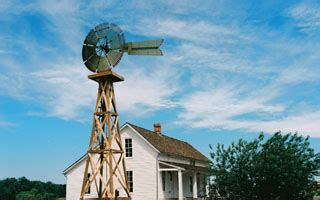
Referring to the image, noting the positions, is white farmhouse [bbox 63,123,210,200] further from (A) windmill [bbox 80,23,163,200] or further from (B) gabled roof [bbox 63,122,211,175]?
(A) windmill [bbox 80,23,163,200]

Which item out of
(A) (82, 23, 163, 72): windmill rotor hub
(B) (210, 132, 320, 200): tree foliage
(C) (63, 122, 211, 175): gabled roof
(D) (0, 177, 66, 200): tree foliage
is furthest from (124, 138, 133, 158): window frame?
(D) (0, 177, 66, 200): tree foliage

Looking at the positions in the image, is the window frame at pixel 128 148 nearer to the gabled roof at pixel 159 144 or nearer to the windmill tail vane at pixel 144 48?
the gabled roof at pixel 159 144

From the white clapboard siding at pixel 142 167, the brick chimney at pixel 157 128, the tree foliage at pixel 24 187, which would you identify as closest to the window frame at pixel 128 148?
the white clapboard siding at pixel 142 167

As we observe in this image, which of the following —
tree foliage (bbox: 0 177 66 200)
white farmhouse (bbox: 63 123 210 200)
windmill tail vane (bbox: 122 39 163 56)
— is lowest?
tree foliage (bbox: 0 177 66 200)

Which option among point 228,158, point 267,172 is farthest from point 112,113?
point 267,172

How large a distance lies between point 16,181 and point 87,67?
61.3m

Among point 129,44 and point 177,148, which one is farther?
point 177,148

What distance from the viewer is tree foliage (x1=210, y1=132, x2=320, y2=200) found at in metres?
19.4

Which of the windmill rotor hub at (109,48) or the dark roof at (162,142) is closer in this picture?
the windmill rotor hub at (109,48)

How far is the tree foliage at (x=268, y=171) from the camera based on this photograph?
63.6 feet

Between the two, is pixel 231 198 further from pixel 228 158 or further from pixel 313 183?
pixel 313 183

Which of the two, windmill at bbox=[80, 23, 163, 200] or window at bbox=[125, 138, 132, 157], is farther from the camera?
window at bbox=[125, 138, 132, 157]

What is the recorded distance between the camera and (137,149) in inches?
1265

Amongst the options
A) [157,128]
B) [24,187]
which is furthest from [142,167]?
[24,187]
